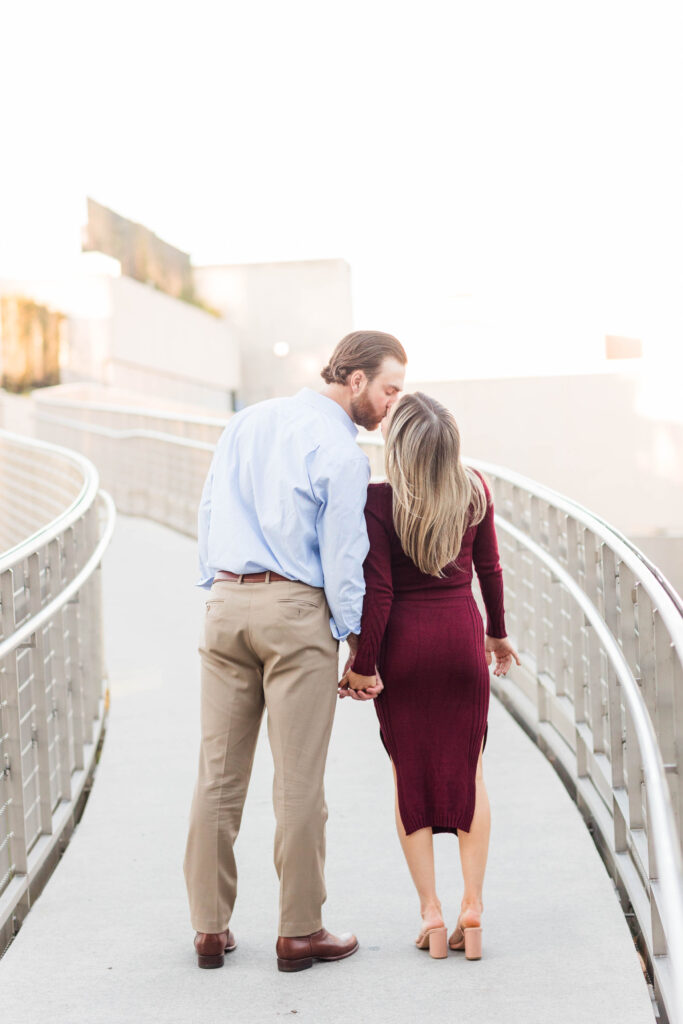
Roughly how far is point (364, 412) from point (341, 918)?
148 centimetres

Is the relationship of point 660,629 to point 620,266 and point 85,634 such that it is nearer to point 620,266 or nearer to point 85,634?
point 85,634

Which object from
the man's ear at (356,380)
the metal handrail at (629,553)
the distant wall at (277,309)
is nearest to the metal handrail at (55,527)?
the man's ear at (356,380)

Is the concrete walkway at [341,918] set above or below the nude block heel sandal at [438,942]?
below

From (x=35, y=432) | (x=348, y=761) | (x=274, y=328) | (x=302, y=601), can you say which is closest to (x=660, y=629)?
(x=302, y=601)

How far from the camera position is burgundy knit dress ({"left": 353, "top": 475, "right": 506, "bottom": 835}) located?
9.50 ft

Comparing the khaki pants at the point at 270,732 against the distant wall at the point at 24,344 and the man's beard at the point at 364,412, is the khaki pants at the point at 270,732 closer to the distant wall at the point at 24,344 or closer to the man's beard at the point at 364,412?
the man's beard at the point at 364,412

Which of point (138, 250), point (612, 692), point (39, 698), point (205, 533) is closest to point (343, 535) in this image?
point (205, 533)

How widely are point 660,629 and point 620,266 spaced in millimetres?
11737

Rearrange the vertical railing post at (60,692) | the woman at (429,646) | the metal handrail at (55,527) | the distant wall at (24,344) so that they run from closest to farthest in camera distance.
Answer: the woman at (429,646)
the metal handrail at (55,527)
the vertical railing post at (60,692)
the distant wall at (24,344)

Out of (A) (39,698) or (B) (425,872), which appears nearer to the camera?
(B) (425,872)

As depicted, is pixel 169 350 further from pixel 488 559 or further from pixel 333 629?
pixel 333 629

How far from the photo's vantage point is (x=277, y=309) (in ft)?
98.0

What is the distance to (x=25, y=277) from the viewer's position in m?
21.8

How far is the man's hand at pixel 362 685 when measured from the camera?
288 centimetres
